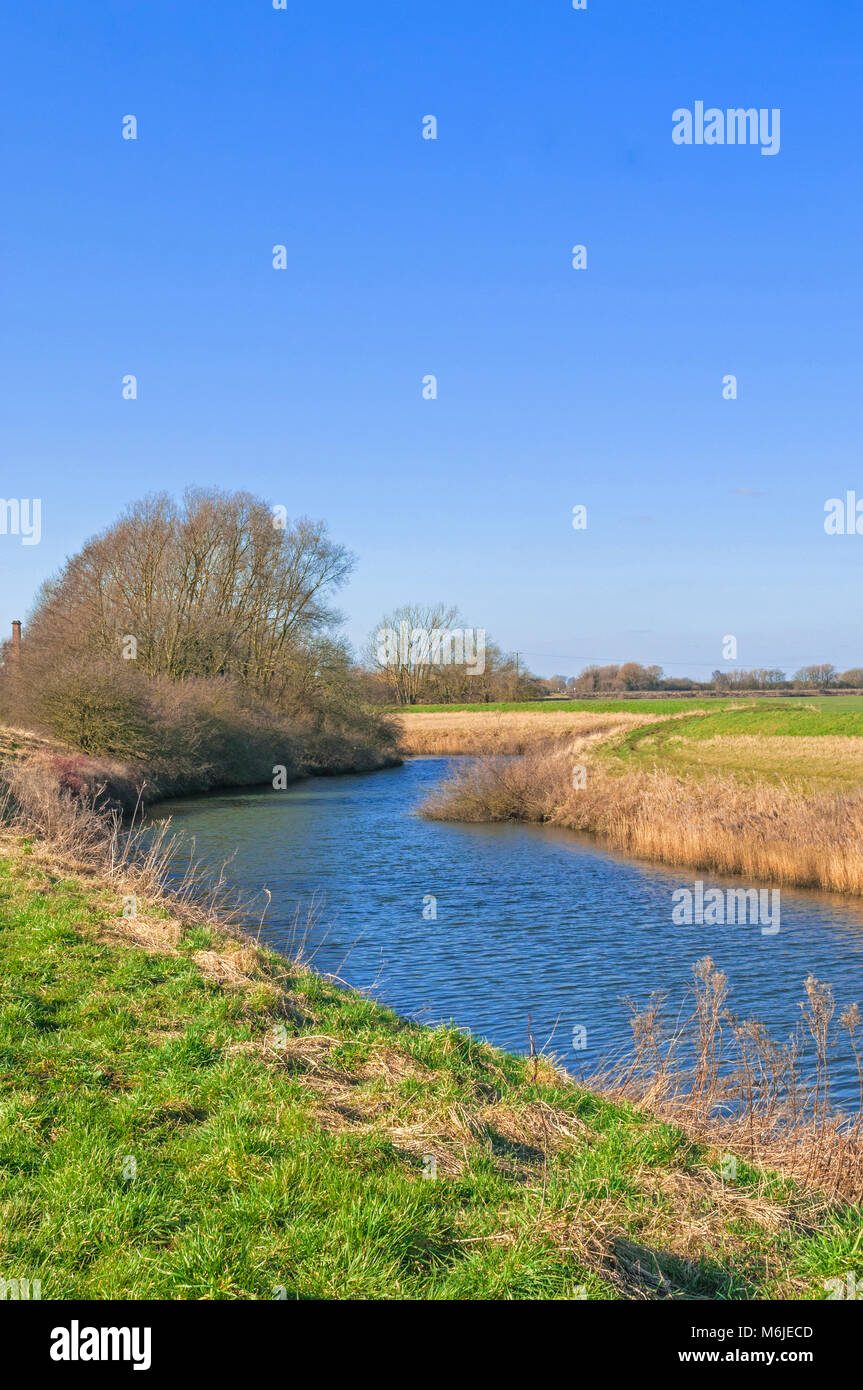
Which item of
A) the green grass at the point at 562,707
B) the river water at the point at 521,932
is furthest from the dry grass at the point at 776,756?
the green grass at the point at 562,707

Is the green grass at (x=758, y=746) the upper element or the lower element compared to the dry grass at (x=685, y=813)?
upper

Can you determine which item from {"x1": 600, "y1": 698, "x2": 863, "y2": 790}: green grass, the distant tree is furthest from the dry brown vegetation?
the distant tree

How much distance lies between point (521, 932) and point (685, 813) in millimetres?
8347

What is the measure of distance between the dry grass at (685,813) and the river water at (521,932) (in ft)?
2.03

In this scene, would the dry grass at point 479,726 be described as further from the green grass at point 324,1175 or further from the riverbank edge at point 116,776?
the green grass at point 324,1175

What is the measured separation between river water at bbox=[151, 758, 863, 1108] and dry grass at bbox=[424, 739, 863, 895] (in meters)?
0.62

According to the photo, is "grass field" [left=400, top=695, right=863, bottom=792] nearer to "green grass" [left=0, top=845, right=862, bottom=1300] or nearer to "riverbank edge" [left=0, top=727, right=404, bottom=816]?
"riverbank edge" [left=0, top=727, right=404, bottom=816]

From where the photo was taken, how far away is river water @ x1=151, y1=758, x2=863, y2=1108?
37.1ft

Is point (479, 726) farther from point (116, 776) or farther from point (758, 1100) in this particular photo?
point (758, 1100)

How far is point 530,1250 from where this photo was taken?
4031 millimetres

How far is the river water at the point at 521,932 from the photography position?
11.3 meters
